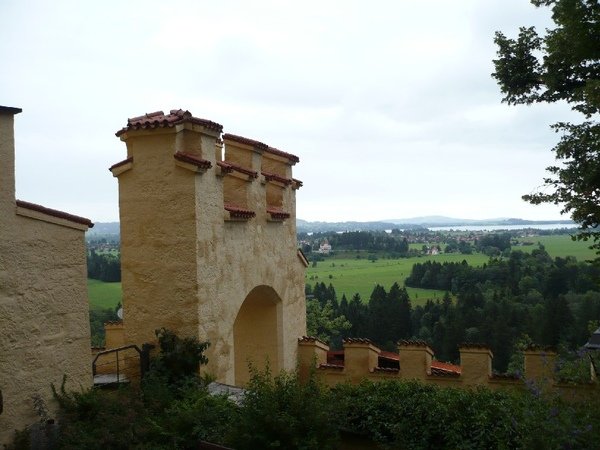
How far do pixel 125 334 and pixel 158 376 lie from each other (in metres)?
1.14

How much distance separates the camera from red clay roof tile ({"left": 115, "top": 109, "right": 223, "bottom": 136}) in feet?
30.3

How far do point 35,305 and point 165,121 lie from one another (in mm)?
3432

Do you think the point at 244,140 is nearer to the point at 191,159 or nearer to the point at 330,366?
the point at 191,159

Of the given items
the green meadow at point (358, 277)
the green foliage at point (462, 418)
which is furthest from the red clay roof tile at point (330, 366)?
the green meadow at point (358, 277)

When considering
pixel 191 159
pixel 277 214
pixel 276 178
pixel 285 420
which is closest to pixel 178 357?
pixel 285 420

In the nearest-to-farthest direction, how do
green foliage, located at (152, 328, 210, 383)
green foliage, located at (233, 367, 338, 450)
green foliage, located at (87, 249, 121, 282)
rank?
green foliage, located at (233, 367, 338, 450)
green foliage, located at (152, 328, 210, 383)
green foliage, located at (87, 249, 121, 282)

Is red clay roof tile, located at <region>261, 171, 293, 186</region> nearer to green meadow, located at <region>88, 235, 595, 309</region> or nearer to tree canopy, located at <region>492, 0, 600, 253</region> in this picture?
tree canopy, located at <region>492, 0, 600, 253</region>

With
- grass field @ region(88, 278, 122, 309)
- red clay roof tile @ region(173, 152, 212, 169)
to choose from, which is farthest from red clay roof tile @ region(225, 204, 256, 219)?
grass field @ region(88, 278, 122, 309)

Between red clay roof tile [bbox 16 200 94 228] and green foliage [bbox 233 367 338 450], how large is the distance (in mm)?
3315

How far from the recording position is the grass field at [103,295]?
52.9 meters

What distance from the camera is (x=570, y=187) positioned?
35.4 ft

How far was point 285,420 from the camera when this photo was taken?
6973 mm

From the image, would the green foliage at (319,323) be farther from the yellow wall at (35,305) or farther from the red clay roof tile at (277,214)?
the yellow wall at (35,305)

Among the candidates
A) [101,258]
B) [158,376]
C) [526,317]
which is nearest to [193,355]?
[158,376]
